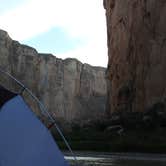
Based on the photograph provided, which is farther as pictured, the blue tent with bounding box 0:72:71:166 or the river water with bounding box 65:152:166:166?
the river water with bounding box 65:152:166:166

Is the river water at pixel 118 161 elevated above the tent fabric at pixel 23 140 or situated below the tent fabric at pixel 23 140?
below

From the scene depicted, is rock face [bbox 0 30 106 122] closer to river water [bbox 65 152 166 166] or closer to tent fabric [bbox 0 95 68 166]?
river water [bbox 65 152 166 166]

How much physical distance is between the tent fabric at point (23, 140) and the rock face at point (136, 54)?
39.3m

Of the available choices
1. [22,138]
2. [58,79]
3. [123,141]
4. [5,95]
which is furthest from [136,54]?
[58,79]

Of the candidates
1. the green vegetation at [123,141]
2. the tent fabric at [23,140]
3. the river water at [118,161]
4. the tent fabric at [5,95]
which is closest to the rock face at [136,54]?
the green vegetation at [123,141]

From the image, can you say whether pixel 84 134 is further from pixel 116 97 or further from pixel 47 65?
pixel 47 65

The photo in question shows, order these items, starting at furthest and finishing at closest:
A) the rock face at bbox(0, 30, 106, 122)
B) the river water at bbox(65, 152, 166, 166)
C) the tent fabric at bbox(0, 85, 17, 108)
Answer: the rock face at bbox(0, 30, 106, 122) < the river water at bbox(65, 152, 166, 166) < the tent fabric at bbox(0, 85, 17, 108)

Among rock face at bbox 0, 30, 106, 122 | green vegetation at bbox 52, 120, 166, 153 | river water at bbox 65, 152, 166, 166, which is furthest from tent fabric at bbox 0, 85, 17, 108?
rock face at bbox 0, 30, 106, 122

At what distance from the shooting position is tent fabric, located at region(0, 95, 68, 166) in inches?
371

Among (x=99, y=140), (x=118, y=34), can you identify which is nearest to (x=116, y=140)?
(x=99, y=140)

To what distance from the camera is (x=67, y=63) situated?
126 metres

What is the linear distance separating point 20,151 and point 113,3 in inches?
2189

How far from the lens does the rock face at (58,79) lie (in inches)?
4414

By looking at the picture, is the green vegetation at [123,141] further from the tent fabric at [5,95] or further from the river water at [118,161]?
the tent fabric at [5,95]
